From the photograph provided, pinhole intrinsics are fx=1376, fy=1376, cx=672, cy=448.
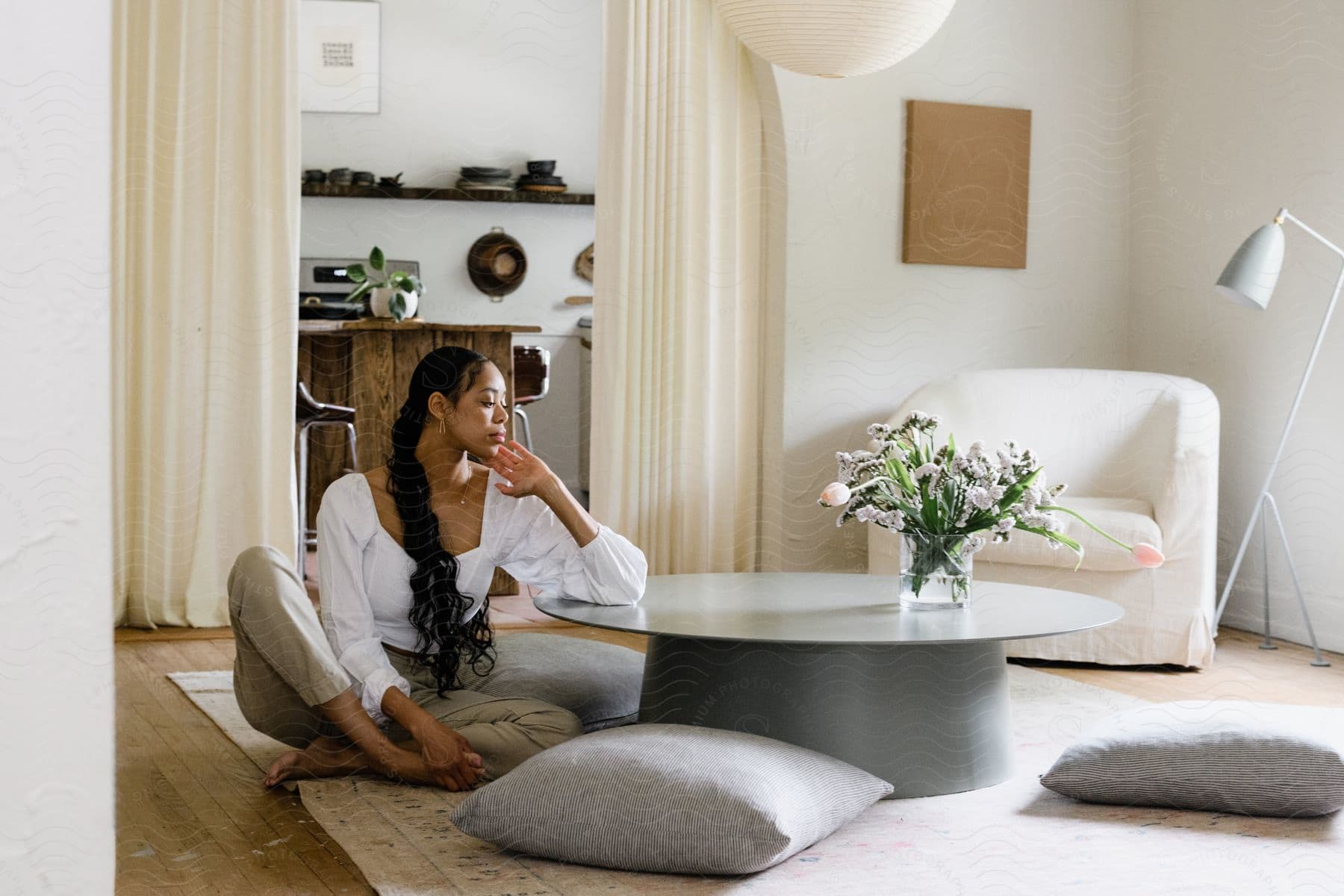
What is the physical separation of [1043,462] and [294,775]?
7.22 ft

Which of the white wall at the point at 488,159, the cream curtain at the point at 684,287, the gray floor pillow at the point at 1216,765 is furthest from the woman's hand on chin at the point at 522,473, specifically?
the white wall at the point at 488,159

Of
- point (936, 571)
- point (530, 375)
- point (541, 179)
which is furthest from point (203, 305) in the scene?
point (541, 179)

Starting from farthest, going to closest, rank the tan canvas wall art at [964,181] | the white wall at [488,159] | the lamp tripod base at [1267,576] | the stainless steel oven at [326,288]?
the white wall at [488,159]
the stainless steel oven at [326,288]
the tan canvas wall art at [964,181]
the lamp tripod base at [1267,576]

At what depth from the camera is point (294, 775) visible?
2148mm

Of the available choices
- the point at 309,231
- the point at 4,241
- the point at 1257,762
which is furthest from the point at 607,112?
the point at 4,241

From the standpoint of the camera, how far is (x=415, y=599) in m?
2.15

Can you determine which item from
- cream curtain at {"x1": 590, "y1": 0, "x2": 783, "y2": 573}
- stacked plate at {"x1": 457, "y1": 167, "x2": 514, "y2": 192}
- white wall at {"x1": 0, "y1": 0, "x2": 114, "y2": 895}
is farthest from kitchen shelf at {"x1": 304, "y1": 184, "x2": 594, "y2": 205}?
white wall at {"x1": 0, "y1": 0, "x2": 114, "y2": 895}

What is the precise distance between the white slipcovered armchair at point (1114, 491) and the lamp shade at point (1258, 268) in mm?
304

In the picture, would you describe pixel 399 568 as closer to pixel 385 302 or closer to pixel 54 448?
pixel 54 448

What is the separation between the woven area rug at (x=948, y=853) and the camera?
5.69 feet

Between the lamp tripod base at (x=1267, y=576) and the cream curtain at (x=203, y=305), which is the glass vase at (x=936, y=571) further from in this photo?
the cream curtain at (x=203, y=305)

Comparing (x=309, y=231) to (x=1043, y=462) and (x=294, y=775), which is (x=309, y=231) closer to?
(x=1043, y=462)

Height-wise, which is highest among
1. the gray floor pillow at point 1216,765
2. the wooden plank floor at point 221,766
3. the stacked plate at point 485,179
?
the stacked plate at point 485,179

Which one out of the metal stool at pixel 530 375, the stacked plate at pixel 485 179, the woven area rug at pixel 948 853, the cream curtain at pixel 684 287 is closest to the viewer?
the woven area rug at pixel 948 853
